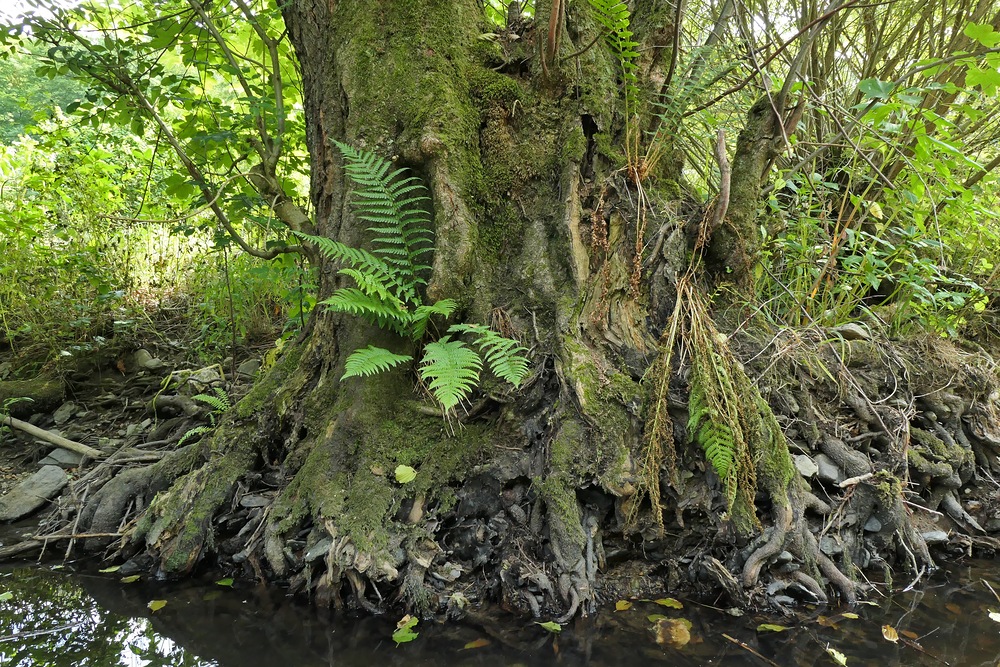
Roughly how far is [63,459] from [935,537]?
219 inches

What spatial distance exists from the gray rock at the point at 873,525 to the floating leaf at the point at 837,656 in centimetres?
99

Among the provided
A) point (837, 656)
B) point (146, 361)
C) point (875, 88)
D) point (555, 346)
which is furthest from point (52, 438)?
point (875, 88)

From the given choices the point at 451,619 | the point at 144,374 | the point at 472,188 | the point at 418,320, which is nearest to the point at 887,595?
the point at 451,619

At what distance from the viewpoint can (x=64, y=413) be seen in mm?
4555

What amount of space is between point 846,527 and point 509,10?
3523 mm

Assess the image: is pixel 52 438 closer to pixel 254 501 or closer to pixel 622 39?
pixel 254 501

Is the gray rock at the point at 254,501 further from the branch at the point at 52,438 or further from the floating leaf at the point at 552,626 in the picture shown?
the branch at the point at 52,438

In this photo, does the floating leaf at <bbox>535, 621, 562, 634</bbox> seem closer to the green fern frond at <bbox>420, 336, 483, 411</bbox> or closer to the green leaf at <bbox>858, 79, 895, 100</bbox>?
the green fern frond at <bbox>420, 336, 483, 411</bbox>

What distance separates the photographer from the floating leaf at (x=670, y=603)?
8.16 ft

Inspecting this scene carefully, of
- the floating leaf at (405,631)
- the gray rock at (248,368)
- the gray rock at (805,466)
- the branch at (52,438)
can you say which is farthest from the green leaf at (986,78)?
the branch at (52,438)

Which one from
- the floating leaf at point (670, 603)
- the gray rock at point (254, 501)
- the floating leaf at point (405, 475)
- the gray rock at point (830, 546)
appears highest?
the floating leaf at point (405, 475)

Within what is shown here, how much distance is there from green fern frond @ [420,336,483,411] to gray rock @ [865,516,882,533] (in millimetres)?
2245

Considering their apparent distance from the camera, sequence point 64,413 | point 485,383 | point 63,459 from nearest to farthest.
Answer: point 485,383
point 63,459
point 64,413

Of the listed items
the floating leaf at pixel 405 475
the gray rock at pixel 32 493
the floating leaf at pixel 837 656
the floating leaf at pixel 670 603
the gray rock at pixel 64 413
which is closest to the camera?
the floating leaf at pixel 837 656
